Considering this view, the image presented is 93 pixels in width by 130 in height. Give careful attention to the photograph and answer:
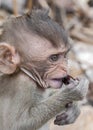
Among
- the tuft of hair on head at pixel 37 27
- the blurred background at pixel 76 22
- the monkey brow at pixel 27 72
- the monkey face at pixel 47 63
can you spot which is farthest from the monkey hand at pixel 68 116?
the blurred background at pixel 76 22

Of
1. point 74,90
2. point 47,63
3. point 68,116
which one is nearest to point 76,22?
point 68,116

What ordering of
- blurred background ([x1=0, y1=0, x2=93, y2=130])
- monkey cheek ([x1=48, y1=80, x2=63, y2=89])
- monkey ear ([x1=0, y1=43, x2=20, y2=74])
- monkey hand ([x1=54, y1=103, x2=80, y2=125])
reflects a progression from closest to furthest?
monkey ear ([x1=0, y1=43, x2=20, y2=74]) < monkey cheek ([x1=48, y1=80, x2=63, y2=89]) < monkey hand ([x1=54, y1=103, x2=80, y2=125]) < blurred background ([x1=0, y1=0, x2=93, y2=130])

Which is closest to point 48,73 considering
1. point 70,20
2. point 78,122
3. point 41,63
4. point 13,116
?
point 41,63

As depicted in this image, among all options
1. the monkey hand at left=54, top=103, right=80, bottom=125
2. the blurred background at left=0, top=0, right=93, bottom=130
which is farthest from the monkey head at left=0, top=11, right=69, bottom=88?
the blurred background at left=0, top=0, right=93, bottom=130

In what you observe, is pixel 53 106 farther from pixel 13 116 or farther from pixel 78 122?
pixel 78 122

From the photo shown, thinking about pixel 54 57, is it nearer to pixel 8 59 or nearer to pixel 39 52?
pixel 39 52

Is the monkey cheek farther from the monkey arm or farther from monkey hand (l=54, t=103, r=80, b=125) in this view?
monkey hand (l=54, t=103, r=80, b=125)
